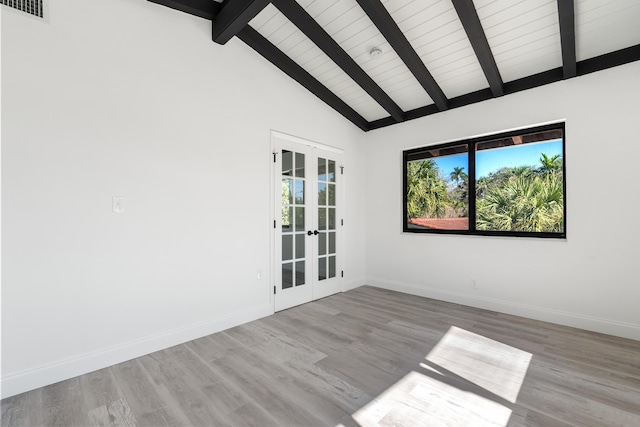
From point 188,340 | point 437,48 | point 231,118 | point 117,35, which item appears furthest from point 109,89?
point 437,48

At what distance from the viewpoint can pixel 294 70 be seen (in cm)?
379

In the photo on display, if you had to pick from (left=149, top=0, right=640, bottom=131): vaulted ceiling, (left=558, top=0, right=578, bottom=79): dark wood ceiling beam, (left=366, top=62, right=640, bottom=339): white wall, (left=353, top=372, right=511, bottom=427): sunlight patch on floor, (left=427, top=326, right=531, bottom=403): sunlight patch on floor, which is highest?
(left=149, top=0, right=640, bottom=131): vaulted ceiling

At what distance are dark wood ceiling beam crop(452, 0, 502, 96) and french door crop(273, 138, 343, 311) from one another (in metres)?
2.23

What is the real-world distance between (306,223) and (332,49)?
2.20 meters

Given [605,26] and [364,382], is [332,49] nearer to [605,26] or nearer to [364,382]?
[605,26]

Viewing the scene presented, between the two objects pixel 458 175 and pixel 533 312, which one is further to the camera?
pixel 458 175

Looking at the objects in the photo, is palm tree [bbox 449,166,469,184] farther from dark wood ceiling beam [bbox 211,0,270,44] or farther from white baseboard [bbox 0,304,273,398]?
white baseboard [bbox 0,304,273,398]

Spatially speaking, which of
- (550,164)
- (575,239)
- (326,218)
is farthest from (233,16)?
(575,239)

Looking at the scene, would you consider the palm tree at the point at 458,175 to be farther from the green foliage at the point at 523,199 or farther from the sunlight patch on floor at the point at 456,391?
the sunlight patch on floor at the point at 456,391

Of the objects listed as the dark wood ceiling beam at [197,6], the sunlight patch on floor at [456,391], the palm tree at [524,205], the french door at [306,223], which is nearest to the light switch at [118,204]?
the french door at [306,223]

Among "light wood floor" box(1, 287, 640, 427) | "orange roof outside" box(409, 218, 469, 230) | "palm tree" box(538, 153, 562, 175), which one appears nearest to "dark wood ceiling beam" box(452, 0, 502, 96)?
"palm tree" box(538, 153, 562, 175)

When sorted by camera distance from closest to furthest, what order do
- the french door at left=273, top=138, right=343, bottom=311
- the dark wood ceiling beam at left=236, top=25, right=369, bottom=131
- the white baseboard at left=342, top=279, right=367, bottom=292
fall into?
the dark wood ceiling beam at left=236, top=25, right=369, bottom=131 < the french door at left=273, top=138, right=343, bottom=311 < the white baseboard at left=342, top=279, right=367, bottom=292

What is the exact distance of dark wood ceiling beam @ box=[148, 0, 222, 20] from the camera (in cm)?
275

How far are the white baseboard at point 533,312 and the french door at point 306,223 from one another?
124cm
